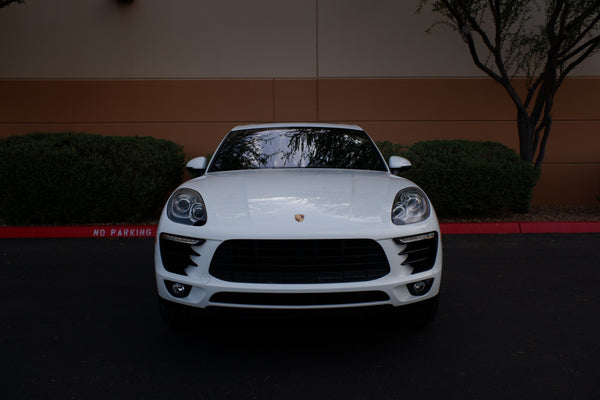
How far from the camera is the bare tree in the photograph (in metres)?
6.89

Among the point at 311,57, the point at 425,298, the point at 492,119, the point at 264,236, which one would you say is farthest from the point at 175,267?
the point at 492,119

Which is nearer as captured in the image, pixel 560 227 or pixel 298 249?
pixel 298 249

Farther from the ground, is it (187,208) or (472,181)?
(187,208)

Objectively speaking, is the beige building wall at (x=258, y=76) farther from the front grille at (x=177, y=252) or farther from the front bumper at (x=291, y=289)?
the front bumper at (x=291, y=289)

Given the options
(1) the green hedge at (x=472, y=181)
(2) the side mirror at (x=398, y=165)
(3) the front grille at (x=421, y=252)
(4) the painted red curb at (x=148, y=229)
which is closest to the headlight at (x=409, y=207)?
(3) the front grille at (x=421, y=252)

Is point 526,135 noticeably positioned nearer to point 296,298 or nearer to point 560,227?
point 560,227

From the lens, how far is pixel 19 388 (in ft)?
7.52

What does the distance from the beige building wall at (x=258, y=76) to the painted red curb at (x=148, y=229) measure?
8.06 ft

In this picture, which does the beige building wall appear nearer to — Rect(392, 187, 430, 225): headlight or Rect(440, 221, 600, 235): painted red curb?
Rect(440, 221, 600, 235): painted red curb

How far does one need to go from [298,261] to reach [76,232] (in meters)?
4.97

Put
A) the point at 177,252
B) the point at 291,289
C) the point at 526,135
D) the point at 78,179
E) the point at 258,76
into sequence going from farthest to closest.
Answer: the point at 258,76
the point at 526,135
the point at 78,179
the point at 177,252
the point at 291,289

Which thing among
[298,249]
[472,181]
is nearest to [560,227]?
[472,181]

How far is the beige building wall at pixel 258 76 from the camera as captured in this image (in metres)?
8.59

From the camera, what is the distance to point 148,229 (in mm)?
6449
